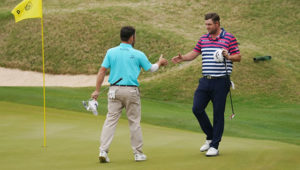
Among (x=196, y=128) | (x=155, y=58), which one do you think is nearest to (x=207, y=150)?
(x=196, y=128)

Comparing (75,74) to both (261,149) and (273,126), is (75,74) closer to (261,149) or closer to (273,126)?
(273,126)

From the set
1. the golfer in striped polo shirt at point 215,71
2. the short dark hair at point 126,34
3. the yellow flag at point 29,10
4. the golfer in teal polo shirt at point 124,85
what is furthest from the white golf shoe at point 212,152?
the yellow flag at point 29,10

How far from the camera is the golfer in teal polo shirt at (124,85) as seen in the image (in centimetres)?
804

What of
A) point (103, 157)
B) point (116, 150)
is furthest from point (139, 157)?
point (116, 150)

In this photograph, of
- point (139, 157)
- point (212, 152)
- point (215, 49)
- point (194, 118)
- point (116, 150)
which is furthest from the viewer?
point (194, 118)

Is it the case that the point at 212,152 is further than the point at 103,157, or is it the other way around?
the point at 212,152

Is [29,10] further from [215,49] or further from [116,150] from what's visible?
[215,49]

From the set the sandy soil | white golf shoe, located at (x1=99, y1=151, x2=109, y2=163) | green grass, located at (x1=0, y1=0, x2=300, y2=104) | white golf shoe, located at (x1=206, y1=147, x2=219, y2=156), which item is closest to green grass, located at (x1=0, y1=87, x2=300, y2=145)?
white golf shoe, located at (x1=206, y1=147, x2=219, y2=156)

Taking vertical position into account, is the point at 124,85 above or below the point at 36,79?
above

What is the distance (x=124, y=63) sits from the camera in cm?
802

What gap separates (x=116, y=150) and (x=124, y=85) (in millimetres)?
1698

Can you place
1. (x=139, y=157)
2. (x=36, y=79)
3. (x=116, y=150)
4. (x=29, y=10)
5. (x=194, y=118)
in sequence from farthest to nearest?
(x=36, y=79), (x=194, y=118), (x=29, y=10), (x=116, y=150), (x=139, y=157)

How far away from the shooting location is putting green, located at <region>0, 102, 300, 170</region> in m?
7.82

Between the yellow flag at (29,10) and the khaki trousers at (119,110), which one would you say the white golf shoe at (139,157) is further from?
the yellow flag at (29,10)
